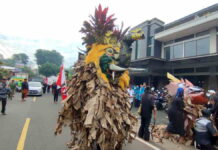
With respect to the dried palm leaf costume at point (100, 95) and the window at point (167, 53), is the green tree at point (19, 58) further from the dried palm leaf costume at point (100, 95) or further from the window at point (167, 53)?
the dried palm leaf costume at point (100, 95)

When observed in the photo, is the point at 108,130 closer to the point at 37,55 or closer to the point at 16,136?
the point at 16,136

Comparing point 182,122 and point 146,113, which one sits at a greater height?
point 146,113

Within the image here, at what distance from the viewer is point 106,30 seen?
3330 millimetres

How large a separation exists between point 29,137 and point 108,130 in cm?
285

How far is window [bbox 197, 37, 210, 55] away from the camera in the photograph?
12547 millimetres

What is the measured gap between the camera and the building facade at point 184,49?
37.7 feet

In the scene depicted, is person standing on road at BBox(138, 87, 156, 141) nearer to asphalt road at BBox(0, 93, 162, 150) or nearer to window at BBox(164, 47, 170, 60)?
asphalt road at BBox(0, 93, 162, 150)

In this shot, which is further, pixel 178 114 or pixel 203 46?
pixel 203 46

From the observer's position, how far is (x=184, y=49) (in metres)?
14.4

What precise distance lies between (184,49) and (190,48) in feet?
2.00

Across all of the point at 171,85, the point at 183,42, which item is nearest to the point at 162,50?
the point at 183,42

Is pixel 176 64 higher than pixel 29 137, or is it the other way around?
pixel 176 64

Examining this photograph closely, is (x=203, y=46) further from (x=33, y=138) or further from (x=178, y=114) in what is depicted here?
(x=33, y=138)

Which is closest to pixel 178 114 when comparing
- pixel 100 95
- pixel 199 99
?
pixel 199 99
